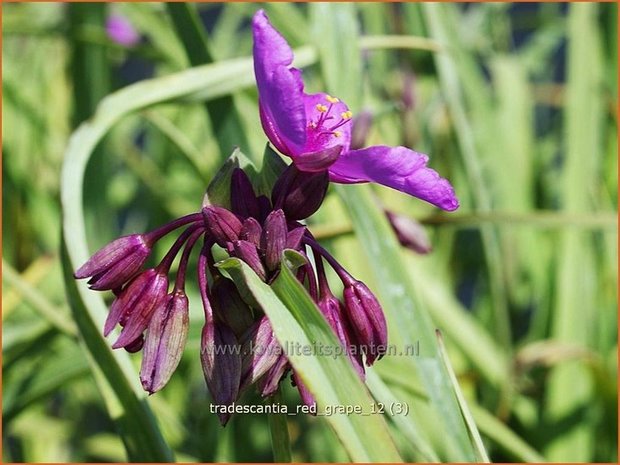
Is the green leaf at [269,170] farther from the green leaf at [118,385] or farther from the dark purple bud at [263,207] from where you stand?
the green leaf at [118,385]

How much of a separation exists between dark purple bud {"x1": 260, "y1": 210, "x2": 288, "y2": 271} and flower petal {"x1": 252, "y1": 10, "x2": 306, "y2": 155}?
0.06 metres

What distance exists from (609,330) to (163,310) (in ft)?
3.45

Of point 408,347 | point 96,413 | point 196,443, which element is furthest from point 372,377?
point 96,413

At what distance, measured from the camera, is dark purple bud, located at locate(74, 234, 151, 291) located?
602 mm

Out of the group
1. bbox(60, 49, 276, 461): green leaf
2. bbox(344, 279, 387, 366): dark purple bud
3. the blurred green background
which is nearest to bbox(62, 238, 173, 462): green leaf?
bbox(60, 49, 276, 461): green leaf

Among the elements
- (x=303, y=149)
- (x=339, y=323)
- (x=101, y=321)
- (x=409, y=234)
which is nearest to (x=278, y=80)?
(x=303, y=149)

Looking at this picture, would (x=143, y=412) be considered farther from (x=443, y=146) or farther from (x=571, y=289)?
(x=443, y=146)

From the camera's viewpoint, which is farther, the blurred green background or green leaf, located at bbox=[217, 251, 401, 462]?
the blurred green background

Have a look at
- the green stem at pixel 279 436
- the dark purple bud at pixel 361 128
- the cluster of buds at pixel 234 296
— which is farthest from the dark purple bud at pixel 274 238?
the dark purple bud at pixel 361 128

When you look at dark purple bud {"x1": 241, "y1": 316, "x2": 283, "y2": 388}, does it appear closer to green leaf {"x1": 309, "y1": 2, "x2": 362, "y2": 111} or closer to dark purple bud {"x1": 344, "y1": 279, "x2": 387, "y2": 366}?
dark purple bud {"x1": 344, "y1": 279, "x2": 387, "y2": 366}

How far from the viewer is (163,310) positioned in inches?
23.2

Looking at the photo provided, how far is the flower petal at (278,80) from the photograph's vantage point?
1.79 feet

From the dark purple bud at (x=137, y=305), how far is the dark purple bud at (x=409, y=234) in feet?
1.46

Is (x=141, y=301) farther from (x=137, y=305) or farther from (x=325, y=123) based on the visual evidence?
(x=325, y=123)
